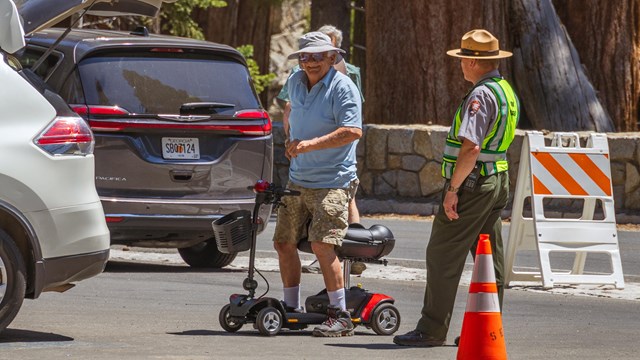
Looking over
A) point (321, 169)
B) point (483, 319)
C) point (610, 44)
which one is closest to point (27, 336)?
point (321, 169)

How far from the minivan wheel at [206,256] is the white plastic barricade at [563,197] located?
236 centimetres

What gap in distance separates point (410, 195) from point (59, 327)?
1009 centimetres

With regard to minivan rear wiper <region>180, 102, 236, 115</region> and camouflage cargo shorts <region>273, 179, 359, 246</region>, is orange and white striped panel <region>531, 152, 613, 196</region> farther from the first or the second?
camouflage cargo shorts <region>273, 179, 359, 246</region>

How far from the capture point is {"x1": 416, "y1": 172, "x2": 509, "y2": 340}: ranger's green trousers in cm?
841

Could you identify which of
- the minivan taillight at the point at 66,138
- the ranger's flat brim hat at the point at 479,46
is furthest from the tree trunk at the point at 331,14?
the minivan taillight at the point at 66,138

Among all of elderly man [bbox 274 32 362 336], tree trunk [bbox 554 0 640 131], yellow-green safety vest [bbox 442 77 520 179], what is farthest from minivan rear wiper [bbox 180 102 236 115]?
tree trunk [bbox 554 0 640 131]

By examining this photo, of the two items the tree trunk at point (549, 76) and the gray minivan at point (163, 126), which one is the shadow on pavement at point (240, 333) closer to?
the gray minivan at point (163, 126)

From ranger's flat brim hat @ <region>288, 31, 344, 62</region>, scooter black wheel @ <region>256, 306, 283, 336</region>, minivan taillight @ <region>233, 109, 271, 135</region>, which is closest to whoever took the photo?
scooter black wheel @ <region>256, 306, 283, 336</region>

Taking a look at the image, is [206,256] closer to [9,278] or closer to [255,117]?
[255,117]

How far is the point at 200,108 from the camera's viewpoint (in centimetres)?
1180

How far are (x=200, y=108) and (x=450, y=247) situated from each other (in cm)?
383

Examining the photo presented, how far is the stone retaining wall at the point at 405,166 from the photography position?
1786cm

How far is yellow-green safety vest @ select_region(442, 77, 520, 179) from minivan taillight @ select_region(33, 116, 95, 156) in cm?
199

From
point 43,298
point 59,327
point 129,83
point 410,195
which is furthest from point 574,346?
point 410,195
